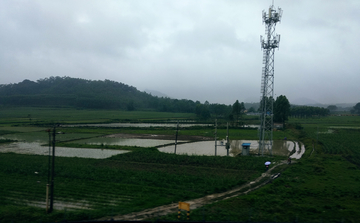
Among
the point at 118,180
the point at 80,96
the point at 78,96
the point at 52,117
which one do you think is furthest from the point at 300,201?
the point at 80,96

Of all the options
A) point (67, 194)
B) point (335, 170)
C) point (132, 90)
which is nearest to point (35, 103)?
point (132, 90)

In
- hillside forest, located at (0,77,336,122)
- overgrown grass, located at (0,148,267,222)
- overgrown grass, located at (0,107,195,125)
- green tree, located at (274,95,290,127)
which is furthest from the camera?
hillside forest, located at (0,77,336,122)

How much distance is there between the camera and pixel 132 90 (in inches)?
6708

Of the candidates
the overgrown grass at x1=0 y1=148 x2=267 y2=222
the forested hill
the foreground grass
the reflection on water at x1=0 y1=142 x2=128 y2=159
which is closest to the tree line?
the forested hill

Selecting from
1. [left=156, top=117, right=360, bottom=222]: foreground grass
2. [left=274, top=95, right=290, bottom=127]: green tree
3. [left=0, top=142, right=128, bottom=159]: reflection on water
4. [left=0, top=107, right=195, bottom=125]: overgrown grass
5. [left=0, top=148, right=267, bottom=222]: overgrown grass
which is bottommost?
[left=0, top=142, right=128, bottom=159]: reflection on water

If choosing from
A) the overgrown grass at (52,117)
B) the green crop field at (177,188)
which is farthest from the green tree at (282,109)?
the overgrown grass at (52,117)

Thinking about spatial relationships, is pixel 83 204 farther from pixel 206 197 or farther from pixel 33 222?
pixel 206 197

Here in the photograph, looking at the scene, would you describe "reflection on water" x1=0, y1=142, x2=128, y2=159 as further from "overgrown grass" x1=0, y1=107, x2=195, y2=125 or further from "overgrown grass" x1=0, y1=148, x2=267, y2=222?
"overgrown grass" x1=0, y1=107, x2=195, y2=125

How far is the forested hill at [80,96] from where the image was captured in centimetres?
10831

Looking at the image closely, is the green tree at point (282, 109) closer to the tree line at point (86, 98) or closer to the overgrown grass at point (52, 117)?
the tree line at point (86, 98)

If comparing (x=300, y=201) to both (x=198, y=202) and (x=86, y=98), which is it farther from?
(x=86, y=98)

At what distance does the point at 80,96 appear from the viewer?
124312 mm

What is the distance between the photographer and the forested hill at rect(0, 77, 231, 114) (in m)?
108

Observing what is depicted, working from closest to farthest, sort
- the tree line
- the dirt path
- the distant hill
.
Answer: the dirt path, the tree line, the distant hill
